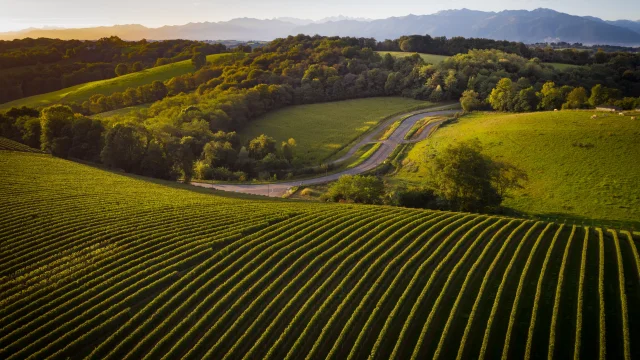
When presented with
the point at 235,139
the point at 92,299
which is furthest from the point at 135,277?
the point at 235,139

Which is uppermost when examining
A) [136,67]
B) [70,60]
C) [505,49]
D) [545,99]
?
[505,49]

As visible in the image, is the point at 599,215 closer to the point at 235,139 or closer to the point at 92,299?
the point at 92,299

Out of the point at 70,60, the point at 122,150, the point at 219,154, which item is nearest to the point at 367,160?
the point at 219,154

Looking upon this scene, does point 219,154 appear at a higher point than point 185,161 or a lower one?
lower

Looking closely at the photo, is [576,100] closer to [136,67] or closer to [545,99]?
[545,99]

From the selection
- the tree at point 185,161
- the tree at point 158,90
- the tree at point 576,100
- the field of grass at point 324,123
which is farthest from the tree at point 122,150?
the tree at point 576,100

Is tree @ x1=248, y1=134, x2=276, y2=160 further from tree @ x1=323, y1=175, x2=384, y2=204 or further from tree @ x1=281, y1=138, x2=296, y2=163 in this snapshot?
tree @ x1=323, y1=175, x2=384, y2=204
